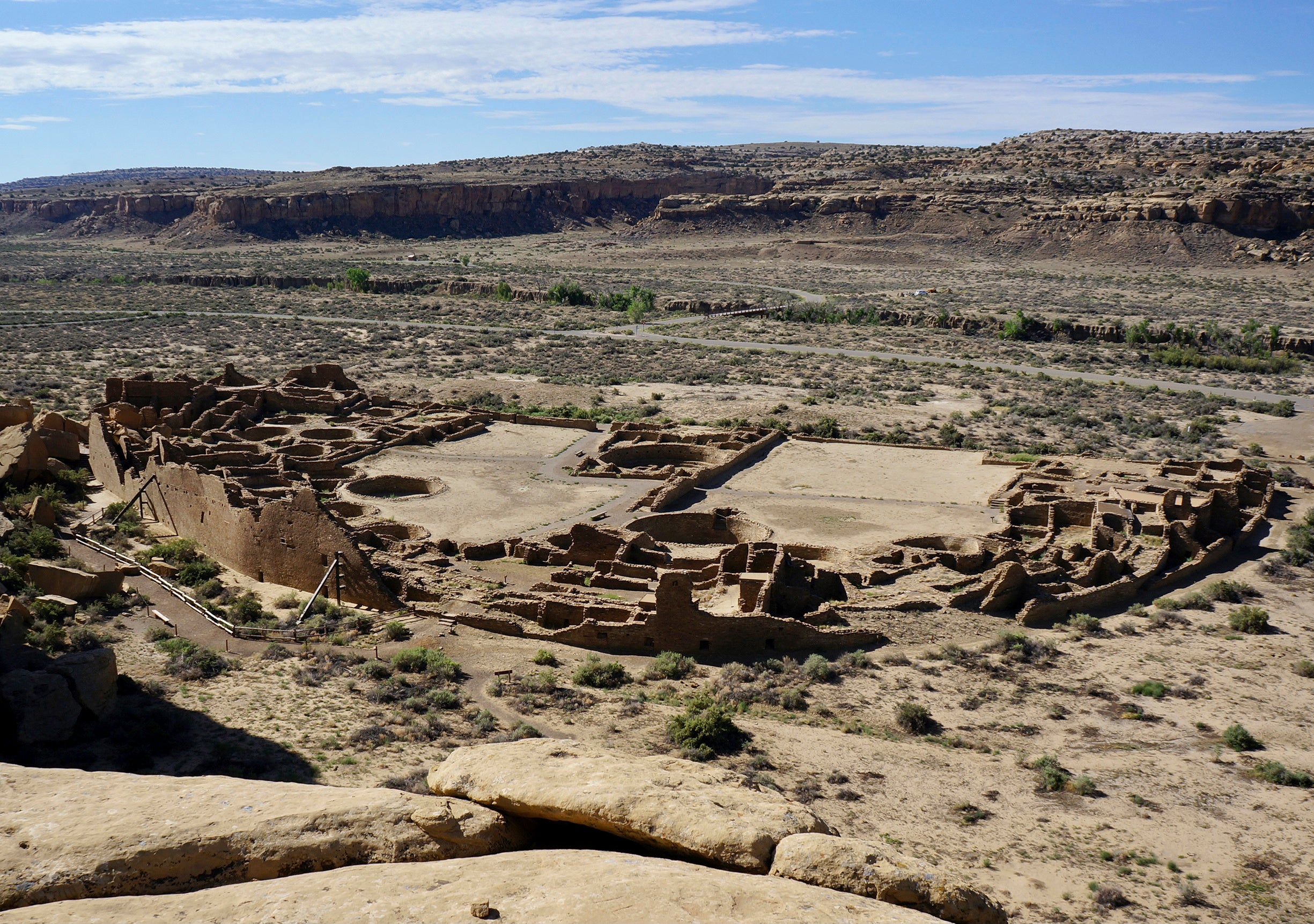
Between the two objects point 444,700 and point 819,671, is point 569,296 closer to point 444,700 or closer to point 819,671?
point 819,671

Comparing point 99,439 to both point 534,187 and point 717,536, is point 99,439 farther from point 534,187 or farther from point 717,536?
point 534,187

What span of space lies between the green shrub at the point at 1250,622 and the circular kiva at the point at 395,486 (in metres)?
25.6

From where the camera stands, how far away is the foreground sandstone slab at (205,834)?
10.4m

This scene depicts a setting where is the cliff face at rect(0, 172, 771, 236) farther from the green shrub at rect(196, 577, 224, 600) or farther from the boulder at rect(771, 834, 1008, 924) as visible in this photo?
the boulder at rect(771, 834, 1008, 924)

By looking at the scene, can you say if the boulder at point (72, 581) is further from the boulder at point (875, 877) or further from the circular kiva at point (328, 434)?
the boulder at point (875, 877)

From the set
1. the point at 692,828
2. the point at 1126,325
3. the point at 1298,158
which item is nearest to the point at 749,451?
the point at 692,828

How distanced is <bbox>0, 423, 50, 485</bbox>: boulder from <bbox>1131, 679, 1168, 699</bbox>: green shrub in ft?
110

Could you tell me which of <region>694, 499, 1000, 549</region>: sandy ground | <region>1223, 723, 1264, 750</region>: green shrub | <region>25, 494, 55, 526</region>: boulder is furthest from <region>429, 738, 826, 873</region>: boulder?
<region>25, 494, 55, 526</region>: boulder

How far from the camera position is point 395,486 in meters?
40.7

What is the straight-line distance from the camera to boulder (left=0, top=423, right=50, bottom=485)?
118ft

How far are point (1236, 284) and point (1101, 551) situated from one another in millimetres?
90431

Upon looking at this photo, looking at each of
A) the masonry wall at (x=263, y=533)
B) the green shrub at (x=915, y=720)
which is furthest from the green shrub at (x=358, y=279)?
the green shrub at (x=915, y=720)

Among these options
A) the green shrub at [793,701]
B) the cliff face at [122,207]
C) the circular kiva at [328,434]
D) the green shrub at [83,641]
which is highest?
the cliff face at [122,207]

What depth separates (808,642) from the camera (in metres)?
25.5
